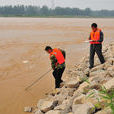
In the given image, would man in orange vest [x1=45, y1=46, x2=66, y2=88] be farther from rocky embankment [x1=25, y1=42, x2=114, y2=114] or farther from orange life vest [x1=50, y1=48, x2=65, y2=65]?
rocky embankment [x1=25, y1=42, x2=114, y2=114]

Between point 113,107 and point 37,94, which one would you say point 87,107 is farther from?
point 37,94

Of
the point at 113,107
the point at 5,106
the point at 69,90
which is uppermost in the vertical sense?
the point at 113,107

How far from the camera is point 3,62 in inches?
342

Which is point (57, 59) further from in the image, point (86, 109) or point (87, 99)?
point (86, 109)

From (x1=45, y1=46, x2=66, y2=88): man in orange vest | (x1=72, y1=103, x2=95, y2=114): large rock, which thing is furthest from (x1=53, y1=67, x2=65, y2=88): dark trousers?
(x1=72, y1=103, x2=95, y2=114): large rock

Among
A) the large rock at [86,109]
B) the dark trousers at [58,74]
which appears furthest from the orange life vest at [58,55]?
the large rock at [86,109]

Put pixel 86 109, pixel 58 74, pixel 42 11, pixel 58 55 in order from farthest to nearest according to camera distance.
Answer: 1. pixel 42 11
2. pixel 58 74
3. pixel 58 55
4. pixel 86 109

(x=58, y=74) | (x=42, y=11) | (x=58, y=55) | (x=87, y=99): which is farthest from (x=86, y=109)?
(x=42, y=11)

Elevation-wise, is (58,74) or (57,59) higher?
(57,59)

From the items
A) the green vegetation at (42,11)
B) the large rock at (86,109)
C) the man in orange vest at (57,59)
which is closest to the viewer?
the large rock at (86,109)

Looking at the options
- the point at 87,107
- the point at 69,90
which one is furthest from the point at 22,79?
the point at 87,107

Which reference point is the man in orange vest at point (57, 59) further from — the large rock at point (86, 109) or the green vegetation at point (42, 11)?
the green vegetation at point (42, 11)

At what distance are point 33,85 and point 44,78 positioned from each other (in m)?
0.71

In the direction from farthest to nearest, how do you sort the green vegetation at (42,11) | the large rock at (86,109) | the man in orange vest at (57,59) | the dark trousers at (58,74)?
the green vegetation at (42,11), the dark trousers at (58,74), the man in orange vest at (57,59), the large rock at (86,109)
